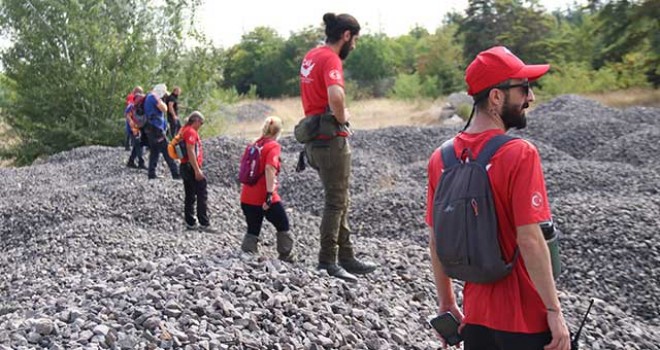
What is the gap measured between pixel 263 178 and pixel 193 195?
2946mm

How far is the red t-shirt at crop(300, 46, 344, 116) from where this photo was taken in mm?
5473

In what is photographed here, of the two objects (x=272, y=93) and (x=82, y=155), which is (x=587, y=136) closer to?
(x=82, y=155)

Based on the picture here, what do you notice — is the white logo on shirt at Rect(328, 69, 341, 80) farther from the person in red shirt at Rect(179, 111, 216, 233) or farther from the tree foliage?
the tree foliage

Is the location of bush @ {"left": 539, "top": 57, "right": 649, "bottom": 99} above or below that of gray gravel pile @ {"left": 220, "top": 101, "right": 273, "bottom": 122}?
above

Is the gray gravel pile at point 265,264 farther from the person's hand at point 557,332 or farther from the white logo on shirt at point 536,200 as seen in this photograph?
the white logo on shirt at point 536,200

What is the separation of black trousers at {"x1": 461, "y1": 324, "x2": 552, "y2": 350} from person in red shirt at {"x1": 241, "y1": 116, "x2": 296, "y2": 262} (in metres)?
3.87

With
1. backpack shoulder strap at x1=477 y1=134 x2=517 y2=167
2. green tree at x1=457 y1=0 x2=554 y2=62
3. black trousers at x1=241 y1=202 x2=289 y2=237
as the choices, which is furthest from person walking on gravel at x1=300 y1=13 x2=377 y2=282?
green tree at x1=457 y1=0 x2=554 y2=62

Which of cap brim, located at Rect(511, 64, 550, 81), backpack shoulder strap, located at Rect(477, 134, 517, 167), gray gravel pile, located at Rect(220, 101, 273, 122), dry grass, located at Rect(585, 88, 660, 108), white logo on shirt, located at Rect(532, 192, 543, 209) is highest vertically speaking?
cap brim, located at Rect(511, 64, 550, 81)

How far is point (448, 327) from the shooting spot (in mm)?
3207

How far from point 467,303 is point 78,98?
76.9 ft

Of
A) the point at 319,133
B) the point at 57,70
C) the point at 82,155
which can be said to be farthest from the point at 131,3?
the point at 319,133

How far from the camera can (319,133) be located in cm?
561

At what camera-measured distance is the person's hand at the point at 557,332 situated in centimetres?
274

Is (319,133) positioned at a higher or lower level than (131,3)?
lower
